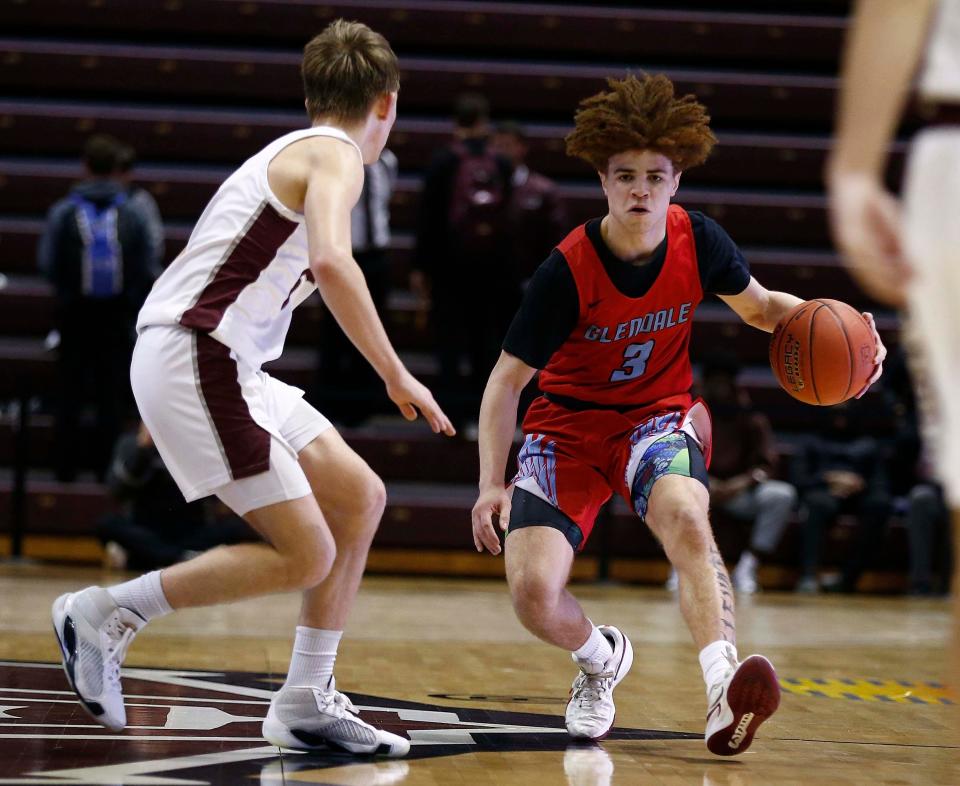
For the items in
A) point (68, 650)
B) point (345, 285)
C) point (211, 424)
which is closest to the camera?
point (345, 285)

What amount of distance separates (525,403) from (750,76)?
4.40m

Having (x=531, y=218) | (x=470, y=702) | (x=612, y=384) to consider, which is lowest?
(x=470, y=702)

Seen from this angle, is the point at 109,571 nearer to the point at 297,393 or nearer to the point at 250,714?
the point at 250,714

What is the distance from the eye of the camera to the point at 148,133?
422 inches

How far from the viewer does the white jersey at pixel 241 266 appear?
3.27 m

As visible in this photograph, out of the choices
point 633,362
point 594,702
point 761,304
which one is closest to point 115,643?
Result: point 594,702

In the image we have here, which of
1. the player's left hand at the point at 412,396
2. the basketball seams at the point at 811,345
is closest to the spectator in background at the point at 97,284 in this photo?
the basketball seams at the point at 811,345

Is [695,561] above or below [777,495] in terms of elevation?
above

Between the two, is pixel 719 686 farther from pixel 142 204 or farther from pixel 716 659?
pixel 142 204

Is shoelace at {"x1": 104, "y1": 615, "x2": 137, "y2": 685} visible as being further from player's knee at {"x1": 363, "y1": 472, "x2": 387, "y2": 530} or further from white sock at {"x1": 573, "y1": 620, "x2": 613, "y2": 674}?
white sock at {"x1": 573, "y1": 620, "x2": 613, "y2": 674}

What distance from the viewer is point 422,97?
11055mm

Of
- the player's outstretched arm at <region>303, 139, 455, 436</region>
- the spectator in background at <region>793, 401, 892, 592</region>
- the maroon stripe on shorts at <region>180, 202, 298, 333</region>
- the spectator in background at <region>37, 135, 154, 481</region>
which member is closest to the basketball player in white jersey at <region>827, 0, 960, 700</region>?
the player's outstretched arm at <region>303, 139, 455, 436</region>

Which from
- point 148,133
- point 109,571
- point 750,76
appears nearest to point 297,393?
point 109,571

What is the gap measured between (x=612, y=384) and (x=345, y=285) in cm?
105
